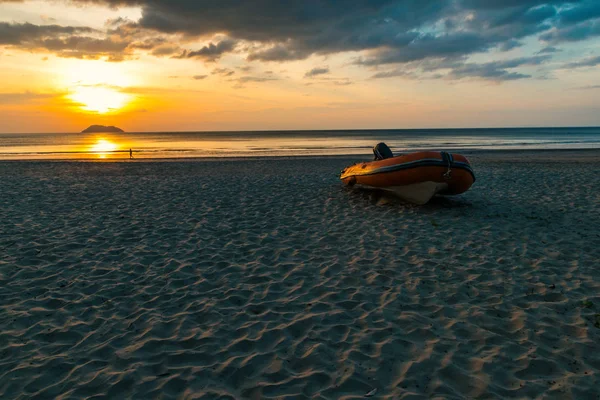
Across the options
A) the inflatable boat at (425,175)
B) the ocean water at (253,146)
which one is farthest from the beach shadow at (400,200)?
the ocean water at (253,146)

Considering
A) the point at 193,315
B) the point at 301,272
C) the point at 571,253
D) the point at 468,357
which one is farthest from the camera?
the point at 571,253

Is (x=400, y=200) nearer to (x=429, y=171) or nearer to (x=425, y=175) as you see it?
(x=425, y=175)

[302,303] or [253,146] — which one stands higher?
[253,146]

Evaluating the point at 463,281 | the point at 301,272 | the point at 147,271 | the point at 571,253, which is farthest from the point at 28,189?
the point at 571,253

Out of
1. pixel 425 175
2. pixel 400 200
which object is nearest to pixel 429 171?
pixel 425 175

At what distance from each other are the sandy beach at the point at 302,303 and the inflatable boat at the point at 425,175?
668 mm

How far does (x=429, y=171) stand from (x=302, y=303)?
21.4 ft

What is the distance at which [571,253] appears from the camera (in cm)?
676

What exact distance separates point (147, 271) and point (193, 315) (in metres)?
1.83

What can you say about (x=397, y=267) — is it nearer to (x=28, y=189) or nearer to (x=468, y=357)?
(x=468, y=357)

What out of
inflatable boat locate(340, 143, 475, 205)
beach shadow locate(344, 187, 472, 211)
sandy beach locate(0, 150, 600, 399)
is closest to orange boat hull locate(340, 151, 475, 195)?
inflatable boat locate(340, 143, 475, 205)

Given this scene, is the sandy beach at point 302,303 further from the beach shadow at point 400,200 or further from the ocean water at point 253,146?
the ocean water at point 253,146

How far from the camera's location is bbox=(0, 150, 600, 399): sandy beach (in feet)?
11.6

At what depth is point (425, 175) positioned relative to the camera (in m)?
10.4
